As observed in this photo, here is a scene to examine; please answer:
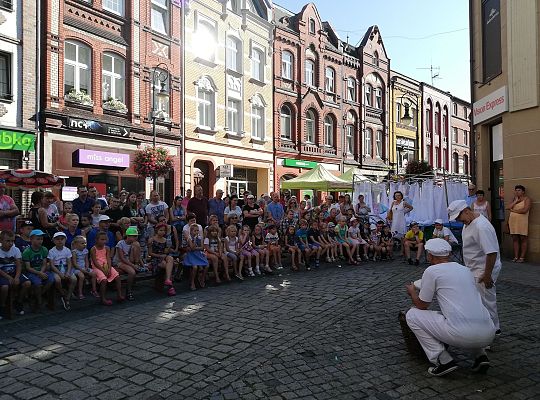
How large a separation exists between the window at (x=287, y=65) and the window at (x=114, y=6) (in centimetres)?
1116

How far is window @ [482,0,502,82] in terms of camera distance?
1262 centimetres

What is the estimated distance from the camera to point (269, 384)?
3.99 m

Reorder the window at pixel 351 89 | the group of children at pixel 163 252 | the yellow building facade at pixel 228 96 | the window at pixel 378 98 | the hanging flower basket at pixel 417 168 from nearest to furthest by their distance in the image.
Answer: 1. the group of children at pixel 163 252
2. the yellow building facade at pixel 228 96
3. the hanging flower basket at pixel 417 168
4. the window at pixel 351 89
5. the window at pixel 378 98

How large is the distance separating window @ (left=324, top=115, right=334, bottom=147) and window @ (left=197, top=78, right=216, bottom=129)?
1041cm

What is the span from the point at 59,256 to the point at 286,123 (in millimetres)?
21644

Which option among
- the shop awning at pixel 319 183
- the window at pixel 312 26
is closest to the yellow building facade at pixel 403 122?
the window at pixel 312 26

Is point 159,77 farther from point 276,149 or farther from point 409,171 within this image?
point 409,171

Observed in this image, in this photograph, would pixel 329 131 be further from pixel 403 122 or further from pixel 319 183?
pixel 319 183

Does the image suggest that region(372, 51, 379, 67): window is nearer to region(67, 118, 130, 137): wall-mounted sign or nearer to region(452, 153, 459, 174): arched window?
region(452, 153, 459, 174): arched window

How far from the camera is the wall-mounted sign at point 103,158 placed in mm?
15656

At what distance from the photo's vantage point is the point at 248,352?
4.79 metres

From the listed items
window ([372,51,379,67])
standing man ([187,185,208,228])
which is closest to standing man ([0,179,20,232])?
standing man ([187,185,208,228])

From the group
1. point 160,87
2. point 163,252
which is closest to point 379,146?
point 160,87

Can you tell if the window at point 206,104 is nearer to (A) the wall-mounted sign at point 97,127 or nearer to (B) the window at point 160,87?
(B) the window at point 160,87
